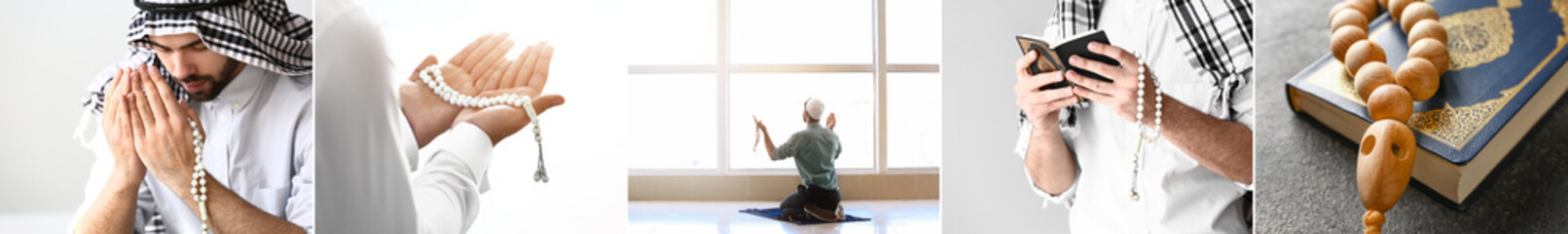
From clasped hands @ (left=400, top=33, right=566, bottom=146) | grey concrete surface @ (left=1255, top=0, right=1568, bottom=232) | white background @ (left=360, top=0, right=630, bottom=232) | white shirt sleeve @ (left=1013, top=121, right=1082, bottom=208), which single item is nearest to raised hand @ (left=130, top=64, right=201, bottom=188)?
white background @ (left=360, top=0, right=630, bottom=232)

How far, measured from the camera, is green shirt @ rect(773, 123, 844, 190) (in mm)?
8203

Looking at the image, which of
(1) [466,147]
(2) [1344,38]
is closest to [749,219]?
(1) [466,147]

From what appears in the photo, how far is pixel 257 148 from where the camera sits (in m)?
2.67

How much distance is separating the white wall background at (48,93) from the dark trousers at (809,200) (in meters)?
5.97

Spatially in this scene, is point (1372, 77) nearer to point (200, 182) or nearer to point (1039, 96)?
point (1039, 96)

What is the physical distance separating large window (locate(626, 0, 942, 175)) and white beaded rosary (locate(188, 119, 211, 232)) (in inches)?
299

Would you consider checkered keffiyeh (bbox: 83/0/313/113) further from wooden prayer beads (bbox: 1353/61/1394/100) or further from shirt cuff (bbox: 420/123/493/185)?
wooden prayer beads (bbox: 1353/61/1394/100)

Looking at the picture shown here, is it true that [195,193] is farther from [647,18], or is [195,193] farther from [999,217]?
[999,217]

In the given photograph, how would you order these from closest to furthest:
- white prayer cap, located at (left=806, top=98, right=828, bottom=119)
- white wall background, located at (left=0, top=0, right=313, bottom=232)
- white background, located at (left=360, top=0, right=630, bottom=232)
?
white background, located at (left=360, top=0, right=630, bottom=232), white wall background, located at (left=0, top=0, right=313, bottom=232), white prayer cap, located at (left=806, top=98, right=828, bottom=119)

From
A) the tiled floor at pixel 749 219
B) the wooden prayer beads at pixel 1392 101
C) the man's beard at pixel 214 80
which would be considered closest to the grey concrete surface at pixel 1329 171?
the wooden prayer beads at pixel 1392 101

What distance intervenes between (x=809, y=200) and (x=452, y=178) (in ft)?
19.4

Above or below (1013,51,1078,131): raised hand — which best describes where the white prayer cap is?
below

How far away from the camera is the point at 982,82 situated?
2.27m

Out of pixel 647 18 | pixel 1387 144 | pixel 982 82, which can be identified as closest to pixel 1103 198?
pixel 982 82
